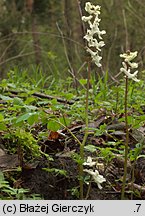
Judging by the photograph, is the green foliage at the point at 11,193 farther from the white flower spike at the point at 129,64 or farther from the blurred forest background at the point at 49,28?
the blurred forest background at the point at 49,28

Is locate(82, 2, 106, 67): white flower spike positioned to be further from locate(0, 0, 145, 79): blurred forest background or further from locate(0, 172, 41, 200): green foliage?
locate(0, 0, 145, 79): blurred forest background

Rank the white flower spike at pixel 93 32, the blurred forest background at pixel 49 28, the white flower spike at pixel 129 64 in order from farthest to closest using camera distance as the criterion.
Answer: the blurred forest background at pixel 49 28, the white flower spike at pixel 93 32, the white flower spike at pixel 129 64

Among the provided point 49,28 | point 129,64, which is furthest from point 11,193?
point 49,28

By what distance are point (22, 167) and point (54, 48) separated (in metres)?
11.0

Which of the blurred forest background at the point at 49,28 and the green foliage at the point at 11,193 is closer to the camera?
the green foliage at the point at 11,193

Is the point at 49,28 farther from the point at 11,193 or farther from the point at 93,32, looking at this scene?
the point at 11,193

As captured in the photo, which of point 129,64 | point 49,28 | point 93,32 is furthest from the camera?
point 49,28

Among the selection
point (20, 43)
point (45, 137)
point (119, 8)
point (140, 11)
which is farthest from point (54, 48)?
point (45, 137)

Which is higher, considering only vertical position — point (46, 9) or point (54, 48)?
point (46, 9)

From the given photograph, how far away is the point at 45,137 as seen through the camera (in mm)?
2037

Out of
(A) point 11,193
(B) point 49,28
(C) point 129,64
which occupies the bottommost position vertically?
(B) point 49,28

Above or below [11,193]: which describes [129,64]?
above

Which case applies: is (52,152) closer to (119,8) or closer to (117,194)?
(117,194)

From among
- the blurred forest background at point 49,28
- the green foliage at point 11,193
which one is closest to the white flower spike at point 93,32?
the green foliage at point 11,193
